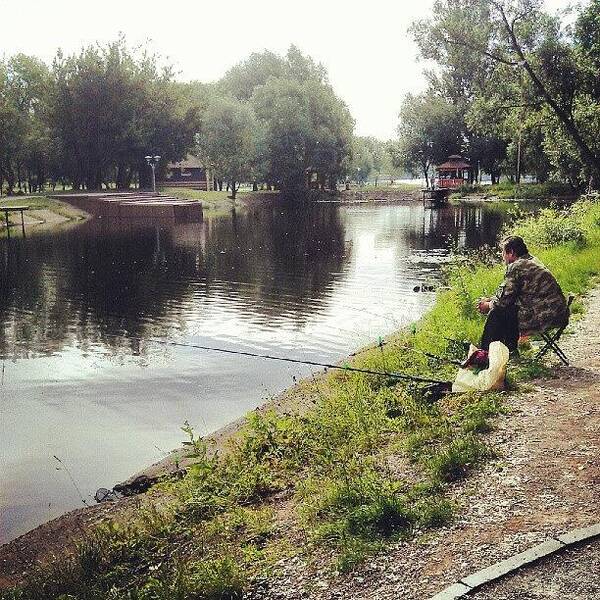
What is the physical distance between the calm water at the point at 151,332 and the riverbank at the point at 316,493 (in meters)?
2.02

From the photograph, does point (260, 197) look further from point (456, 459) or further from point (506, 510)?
point (506, 510)

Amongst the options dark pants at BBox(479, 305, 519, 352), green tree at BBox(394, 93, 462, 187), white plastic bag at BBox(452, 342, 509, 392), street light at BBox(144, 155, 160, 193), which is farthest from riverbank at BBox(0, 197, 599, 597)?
green tree at BBox(394, 93, 462, 187)

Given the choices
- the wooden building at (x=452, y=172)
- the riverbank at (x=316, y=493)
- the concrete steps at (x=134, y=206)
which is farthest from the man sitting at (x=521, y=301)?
the wooden building at (x=452, y=172)

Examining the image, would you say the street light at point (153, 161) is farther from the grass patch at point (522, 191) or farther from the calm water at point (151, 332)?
the calm water at point (151, 332)

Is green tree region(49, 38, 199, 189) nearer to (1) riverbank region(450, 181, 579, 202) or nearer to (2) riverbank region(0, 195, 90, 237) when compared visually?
(2) riverbank region(0, 195, 90, 237)

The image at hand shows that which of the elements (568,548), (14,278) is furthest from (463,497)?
(14,278)

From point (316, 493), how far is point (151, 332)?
11.1 m

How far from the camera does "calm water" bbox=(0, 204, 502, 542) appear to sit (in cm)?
1004

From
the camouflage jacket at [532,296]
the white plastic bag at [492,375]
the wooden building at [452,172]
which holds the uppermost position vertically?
the wooden building at [452,172]

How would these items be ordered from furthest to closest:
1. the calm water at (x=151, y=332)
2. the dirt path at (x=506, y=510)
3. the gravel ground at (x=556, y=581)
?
the calm water at (x=151, y=332), the dirt path at (x=506, y=510), the gravel ground at (x=556, y=581)

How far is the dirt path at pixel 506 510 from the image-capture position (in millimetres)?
5039

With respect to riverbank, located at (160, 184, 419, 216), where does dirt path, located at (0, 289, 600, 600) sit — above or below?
below

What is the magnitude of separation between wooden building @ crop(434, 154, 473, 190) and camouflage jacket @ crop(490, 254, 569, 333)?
7482 cm

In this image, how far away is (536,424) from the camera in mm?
7465
